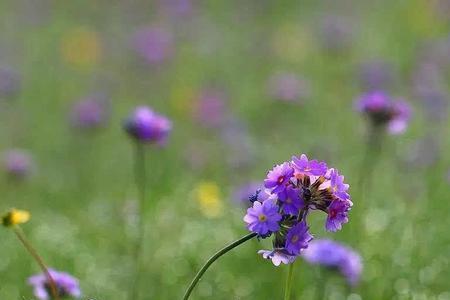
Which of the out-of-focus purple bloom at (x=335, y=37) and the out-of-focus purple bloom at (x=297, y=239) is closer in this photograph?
the out-of-focus purple bloom at (x=297, y=239)

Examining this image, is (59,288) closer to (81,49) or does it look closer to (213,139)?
(213,139)

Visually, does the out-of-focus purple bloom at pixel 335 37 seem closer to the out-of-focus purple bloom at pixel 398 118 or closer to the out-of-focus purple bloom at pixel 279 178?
the out-of-focus purple bloom at pixel 398 118

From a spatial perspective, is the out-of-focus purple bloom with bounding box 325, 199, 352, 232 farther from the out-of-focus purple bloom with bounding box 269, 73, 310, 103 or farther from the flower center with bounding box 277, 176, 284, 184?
the out-of-focus purple bloom with bounding box 269, 73, 310, 103

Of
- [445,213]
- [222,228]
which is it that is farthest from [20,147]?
[445,213]

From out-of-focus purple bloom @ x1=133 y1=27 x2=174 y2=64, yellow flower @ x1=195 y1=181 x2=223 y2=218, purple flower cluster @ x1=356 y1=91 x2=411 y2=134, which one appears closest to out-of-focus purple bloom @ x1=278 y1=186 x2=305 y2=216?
purple flower cluster @ x1=356 y1=91 x2=411 y2=134

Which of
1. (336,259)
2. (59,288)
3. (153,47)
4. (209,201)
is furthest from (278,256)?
(153,47)

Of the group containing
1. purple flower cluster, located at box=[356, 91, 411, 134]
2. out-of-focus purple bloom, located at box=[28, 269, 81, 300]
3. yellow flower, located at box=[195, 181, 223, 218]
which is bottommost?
out-of-focus purple bloom, located at box=[28, 269, 81, 300]

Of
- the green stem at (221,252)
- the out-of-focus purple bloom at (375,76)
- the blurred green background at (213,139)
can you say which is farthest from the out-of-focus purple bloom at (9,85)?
the green stem at (221,252)
